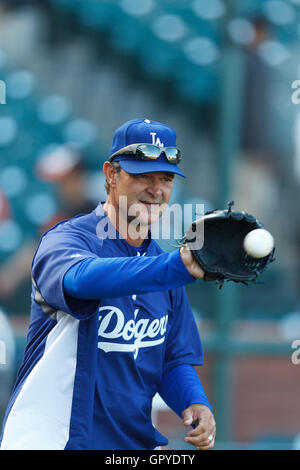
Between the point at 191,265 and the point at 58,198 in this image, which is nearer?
the point at 191,265

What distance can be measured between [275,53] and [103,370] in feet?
13.4

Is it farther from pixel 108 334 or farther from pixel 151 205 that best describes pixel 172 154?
pixel 108 334

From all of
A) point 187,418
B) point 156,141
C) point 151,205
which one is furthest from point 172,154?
point 187,418

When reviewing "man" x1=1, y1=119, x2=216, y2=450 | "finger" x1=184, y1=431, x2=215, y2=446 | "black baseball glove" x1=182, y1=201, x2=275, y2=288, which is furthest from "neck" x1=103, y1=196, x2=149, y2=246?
"finger" x1=184, y1=431, x2=215, y2=446

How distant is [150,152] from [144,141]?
0.08m

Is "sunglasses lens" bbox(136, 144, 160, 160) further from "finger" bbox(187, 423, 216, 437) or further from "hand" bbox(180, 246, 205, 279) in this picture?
"finger" bbox(187, 423, 216, 437)

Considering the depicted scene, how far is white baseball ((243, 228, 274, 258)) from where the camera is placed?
1739 millimetres

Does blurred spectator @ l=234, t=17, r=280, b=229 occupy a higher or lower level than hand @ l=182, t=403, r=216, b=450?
higher

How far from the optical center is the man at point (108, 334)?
200 centimetres

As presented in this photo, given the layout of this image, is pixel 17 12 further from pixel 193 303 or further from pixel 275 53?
pixel 193 303

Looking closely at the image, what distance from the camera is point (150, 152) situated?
7.32ft

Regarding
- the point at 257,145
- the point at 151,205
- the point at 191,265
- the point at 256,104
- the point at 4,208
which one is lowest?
the point at 4,208

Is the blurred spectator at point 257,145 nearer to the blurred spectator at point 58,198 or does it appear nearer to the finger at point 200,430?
the blurred spectator at point 58,198

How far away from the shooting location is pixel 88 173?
5.31 m
